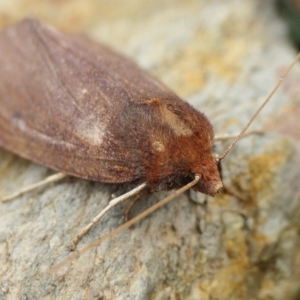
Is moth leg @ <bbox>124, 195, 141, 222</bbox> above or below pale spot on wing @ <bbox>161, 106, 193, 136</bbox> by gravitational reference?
below

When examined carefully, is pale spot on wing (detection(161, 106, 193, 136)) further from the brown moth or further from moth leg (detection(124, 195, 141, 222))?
moth leg (detection(124, 195, 141, 222))

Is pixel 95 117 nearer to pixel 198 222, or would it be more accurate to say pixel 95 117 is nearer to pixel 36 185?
pixel 36 185

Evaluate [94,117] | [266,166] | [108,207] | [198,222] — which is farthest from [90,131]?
[266,166]

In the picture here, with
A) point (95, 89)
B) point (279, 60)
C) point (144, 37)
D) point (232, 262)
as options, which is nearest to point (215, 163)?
point (232, 262)

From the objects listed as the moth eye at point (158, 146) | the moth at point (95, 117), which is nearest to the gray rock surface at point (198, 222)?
the moth at point (95, 117)

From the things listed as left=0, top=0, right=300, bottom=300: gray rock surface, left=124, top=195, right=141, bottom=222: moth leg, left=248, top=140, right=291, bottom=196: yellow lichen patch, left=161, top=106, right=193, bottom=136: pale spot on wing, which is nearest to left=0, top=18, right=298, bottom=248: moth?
→ left=161, top=106, right=193, bottom=136: pale spot on wing
